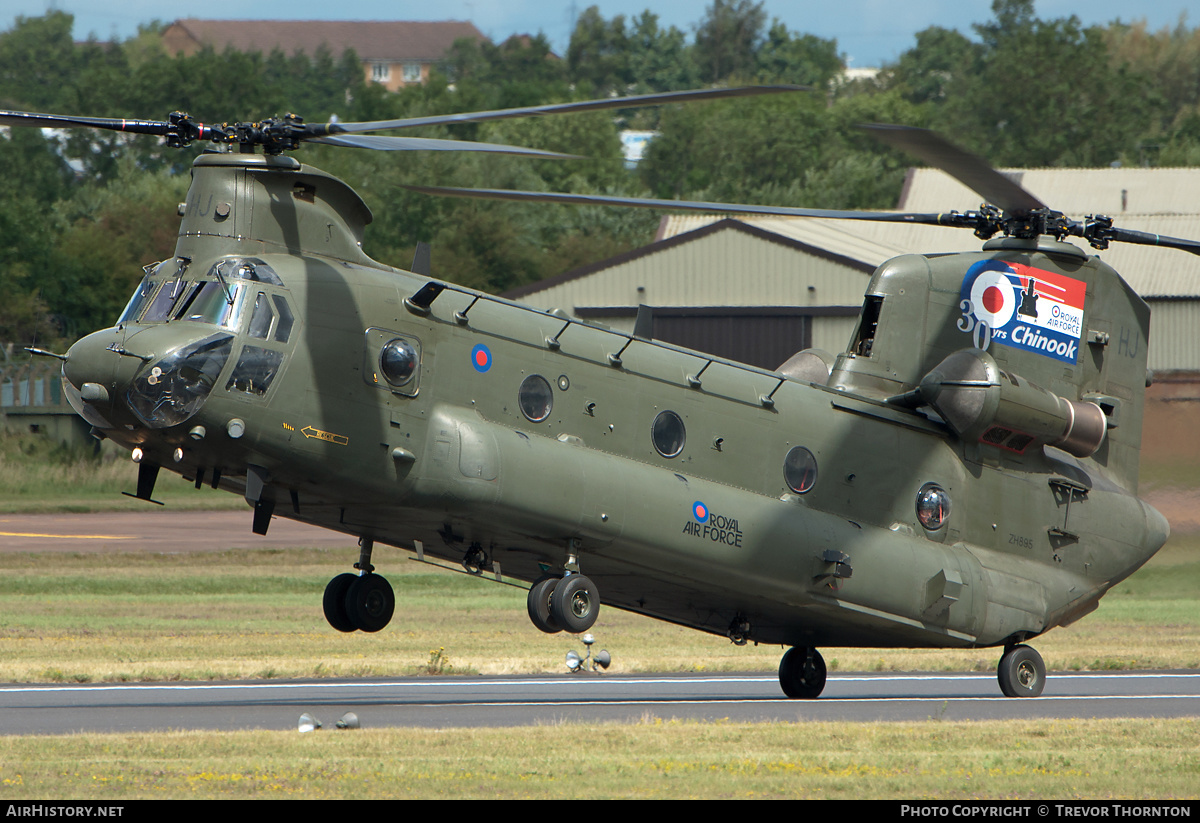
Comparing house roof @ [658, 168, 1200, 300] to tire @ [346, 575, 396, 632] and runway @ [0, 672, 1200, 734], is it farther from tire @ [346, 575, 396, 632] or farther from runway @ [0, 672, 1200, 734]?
tire @ [346, 575, 396, 632]

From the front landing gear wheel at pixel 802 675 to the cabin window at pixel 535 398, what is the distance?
570cm

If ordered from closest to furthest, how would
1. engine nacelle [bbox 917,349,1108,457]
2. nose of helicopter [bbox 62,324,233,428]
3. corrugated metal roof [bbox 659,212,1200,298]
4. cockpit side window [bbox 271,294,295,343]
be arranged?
nose of helicopter [bbox 62,324,233,428], cockpit side window [bbox 271,294,295,343], engine nacelle [bbox 917,349,1108,457], corrugated metal roof [bbox 659,212,1200,298]

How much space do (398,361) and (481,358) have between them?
99 cm

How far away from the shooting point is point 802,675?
805 inches

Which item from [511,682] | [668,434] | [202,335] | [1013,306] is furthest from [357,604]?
[1013,306]

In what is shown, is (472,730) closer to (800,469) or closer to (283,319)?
(283,319)

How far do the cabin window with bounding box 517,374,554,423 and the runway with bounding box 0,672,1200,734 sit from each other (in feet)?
11.1

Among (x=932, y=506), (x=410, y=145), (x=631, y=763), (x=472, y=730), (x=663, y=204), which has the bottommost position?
(x=472, y=730)

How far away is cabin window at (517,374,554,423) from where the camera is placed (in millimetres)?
16828

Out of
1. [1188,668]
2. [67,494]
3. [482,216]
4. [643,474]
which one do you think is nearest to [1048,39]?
[482,216]

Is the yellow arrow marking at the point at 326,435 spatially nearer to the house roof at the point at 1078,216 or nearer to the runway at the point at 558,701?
the runway at the point at 558,701

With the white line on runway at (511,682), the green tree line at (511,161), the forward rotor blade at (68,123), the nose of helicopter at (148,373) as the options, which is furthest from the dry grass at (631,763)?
the green tree line at (511,161)

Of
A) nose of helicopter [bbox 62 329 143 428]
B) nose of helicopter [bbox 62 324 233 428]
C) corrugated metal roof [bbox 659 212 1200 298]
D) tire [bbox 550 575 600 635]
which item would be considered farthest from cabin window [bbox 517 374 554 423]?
corrugated metal roof [bbox 659 212 1200 298]

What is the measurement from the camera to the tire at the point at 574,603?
16.3 m
